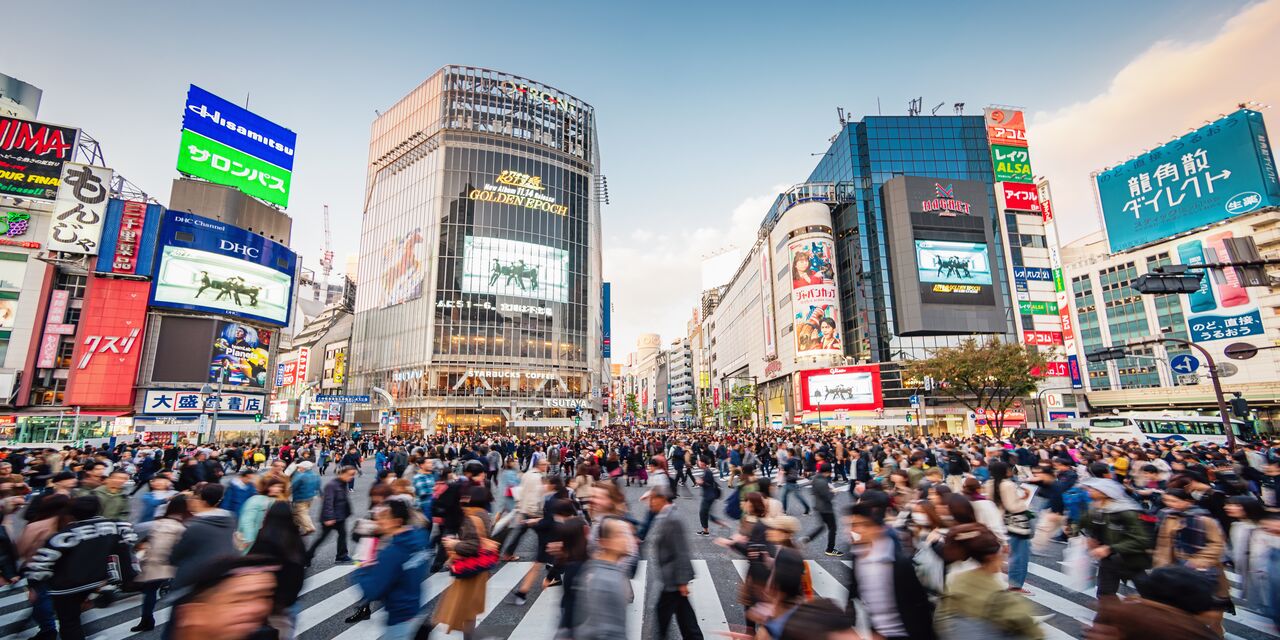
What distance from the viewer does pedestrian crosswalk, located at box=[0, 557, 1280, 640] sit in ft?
19.8

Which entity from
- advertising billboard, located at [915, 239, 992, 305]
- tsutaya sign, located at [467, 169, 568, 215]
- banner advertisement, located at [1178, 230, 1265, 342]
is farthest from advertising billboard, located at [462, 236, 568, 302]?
banner advertisement, located at [1178, 230, 1265, 342]

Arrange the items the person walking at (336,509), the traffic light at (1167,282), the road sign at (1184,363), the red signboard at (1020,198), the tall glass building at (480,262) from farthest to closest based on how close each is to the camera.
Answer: the red signboard at (1020,198), the tall glass building at (480,262), the road sign at (1184,363), the traffic light at (1167,282), the person walking at (336,509)

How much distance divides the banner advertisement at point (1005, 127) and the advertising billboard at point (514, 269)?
178 ft

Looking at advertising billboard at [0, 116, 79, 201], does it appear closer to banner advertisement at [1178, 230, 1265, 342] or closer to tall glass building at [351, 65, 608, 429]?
tall glass building at [351, 65, 608, 429]

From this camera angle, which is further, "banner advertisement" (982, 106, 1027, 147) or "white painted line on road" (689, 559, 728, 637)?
"banner advertisement" (982, 106, 1027, 147)

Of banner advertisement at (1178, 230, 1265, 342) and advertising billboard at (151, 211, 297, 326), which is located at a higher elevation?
advertising billboard at (151, 211, 297, 326)

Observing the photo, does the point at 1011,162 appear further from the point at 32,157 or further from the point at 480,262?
the point at 32,157

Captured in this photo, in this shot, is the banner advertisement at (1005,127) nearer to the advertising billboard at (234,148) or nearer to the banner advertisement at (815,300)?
the banner advertisement at (815,300)

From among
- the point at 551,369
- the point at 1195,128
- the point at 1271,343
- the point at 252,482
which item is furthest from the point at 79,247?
the point at 1271,343

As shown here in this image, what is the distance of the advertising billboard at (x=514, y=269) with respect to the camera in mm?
62188

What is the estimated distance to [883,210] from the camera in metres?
60.4

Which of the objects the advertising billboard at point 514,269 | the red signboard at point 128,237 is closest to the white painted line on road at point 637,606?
the red signboard at point 128,237

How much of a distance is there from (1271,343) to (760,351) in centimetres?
4913

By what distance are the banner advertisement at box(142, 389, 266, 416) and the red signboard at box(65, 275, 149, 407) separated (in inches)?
59.8
